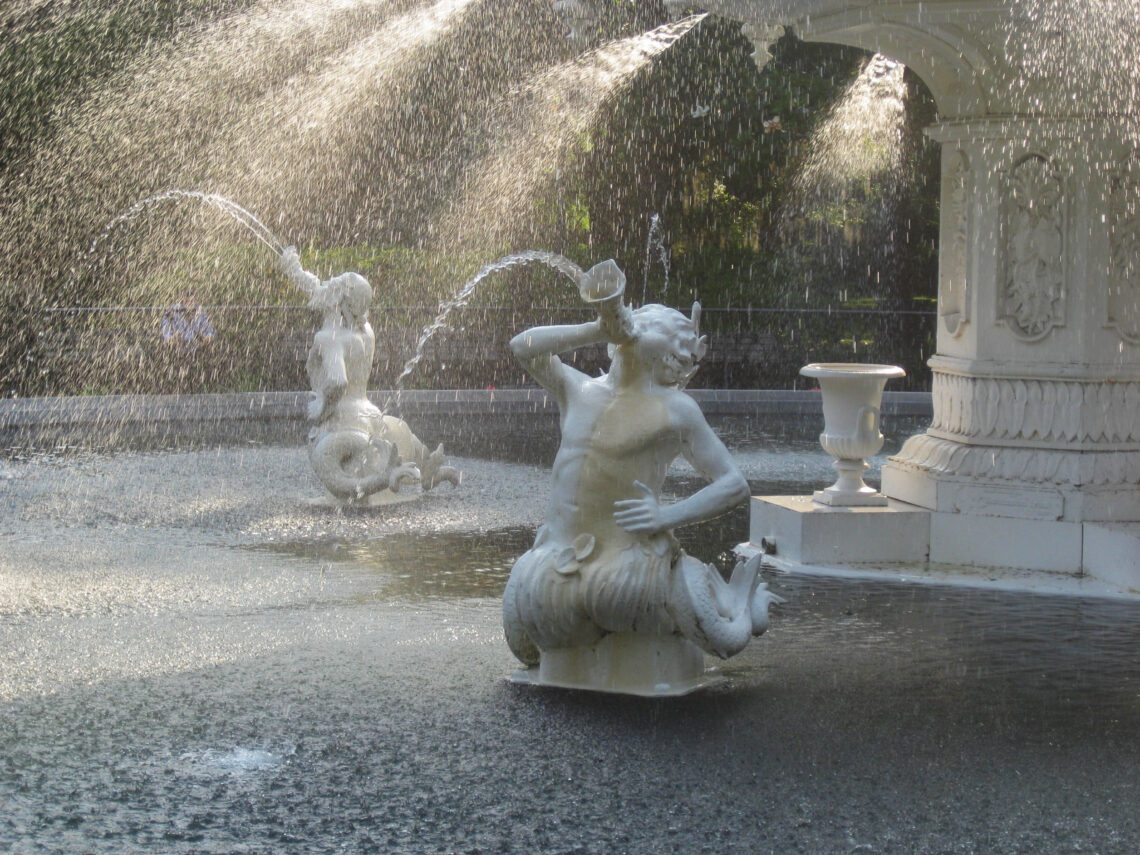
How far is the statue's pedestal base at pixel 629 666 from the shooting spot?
201 inches

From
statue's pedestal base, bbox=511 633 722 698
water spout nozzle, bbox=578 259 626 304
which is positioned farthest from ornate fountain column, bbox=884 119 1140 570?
water spout nozzle, bbox=578 259 626 304

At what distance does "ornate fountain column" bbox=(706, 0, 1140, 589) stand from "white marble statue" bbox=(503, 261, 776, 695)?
2836 mm

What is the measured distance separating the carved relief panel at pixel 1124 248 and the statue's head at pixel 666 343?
3349 mm

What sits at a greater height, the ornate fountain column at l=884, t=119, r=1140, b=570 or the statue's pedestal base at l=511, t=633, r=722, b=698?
the ornate fountain column at l=884, t=119, r=1140, b=570

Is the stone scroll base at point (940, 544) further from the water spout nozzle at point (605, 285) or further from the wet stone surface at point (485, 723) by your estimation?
the water spout nozzle at point (605, 285)

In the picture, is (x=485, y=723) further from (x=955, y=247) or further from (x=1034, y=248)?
(x=955, y=247)

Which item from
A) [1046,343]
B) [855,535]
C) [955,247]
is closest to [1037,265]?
[1046,343]

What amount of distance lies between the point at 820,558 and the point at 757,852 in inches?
155

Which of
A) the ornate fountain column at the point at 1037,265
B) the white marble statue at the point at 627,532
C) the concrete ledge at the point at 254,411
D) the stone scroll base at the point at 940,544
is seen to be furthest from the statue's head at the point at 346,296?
the white marble statue at the point at 627,532

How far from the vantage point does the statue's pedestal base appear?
510 centimetres

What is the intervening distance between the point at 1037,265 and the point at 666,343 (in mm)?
3316

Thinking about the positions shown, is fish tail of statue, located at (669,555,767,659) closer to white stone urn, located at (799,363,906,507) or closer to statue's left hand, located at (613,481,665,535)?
statue's left hand, located at (613,481,665,535)

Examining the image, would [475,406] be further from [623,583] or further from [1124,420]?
[623,583]

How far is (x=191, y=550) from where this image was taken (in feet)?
25.3
